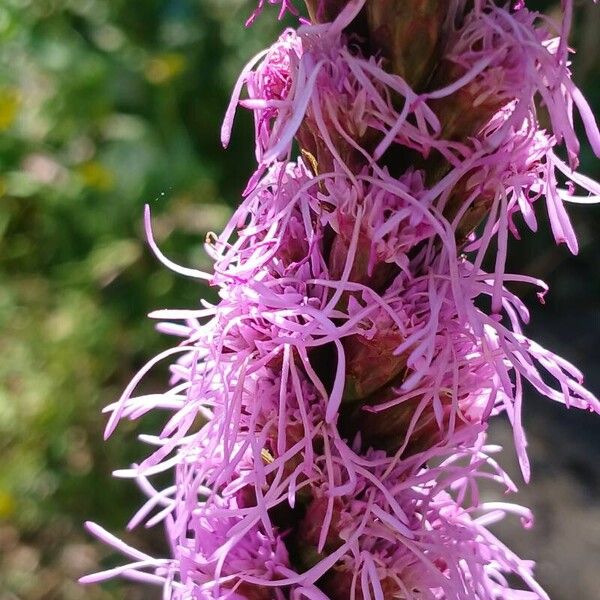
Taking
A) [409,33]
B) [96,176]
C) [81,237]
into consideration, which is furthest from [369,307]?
[81,237]

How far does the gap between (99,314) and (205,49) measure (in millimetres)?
668

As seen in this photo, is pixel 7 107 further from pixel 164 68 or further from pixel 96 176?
pixel 164 68

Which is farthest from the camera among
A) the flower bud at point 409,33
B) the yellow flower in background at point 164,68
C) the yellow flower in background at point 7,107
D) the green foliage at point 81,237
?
the yellow flower in background at point 164,68

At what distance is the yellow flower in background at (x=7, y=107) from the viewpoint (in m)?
1.50

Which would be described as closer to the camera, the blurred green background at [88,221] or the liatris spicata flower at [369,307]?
the liatris spicata flower at [369,307]

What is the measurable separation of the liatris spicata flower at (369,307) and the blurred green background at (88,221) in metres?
1.04

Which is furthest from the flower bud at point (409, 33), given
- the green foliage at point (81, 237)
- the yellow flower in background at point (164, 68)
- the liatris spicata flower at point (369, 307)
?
the yellow flower in background at point (164, 68)

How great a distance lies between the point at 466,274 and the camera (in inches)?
20.1

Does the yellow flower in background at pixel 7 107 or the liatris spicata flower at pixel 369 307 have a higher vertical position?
the liatris spicata flower at pixel 369 307

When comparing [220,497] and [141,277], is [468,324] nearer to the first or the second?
[220,497]

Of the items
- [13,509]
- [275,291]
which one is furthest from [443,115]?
[13,509]

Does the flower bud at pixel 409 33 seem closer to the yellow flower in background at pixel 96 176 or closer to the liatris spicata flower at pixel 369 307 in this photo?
the liatris spicata flower at pixel 369 307

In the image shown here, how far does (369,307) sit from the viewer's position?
1.62ft

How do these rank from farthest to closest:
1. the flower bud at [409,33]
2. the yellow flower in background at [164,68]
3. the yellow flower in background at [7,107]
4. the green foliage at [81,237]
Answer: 1. the yellow flower in background at [164,68]
2. the green foliage at [81,237]
3. the yellow flower in background at [7,107]
4. the flower bud at [409,33]
